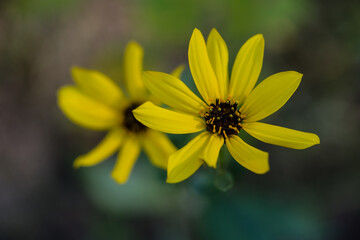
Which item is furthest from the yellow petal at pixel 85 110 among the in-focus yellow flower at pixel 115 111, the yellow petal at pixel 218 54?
the yellow petal at pixel 218 54

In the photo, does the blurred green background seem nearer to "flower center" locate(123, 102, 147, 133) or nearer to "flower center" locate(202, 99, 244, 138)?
"flower center" locate(123, 102, 147, 133)

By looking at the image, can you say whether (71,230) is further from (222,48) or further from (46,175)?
(222,48)

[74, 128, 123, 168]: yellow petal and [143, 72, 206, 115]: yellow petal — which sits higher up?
[143, 72, 206, 115]: yellow petal

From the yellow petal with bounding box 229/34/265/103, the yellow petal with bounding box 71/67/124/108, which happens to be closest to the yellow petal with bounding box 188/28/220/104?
the yellow petal with bounding box 229/34/265/103

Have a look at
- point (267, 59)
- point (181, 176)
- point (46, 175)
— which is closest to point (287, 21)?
point (267, 59)

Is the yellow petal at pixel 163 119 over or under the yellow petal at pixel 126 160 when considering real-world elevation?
over

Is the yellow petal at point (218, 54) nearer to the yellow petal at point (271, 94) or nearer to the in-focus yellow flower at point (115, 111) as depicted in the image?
the yellow petal at point (271, 94)
